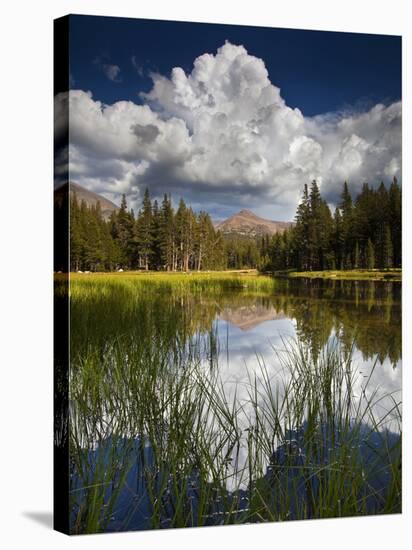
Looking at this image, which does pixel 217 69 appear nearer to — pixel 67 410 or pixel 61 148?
pixel 61 148

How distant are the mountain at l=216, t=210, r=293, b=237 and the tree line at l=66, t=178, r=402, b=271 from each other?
0.16 ft

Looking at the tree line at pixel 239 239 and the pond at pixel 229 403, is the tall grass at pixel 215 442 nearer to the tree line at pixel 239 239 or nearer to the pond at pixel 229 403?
the pond at pixel 229 403

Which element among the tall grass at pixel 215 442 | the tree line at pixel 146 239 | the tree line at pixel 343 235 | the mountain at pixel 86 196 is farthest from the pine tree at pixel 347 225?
the mountain at pixel 86 196

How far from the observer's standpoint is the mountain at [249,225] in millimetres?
7250

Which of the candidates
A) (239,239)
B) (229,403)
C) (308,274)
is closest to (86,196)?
(239,239)

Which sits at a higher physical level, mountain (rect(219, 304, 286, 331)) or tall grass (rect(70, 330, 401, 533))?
mountain (rect(219, 304, 286, 331))

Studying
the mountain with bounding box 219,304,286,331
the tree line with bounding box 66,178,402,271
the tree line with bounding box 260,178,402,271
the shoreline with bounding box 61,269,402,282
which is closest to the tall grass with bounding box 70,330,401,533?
the mountain with bounding box 219,304,286,331

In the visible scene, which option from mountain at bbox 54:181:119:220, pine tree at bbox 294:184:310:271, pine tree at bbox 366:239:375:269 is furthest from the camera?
pine tree at bbox 366:239:375:269

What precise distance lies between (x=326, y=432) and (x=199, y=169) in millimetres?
2282

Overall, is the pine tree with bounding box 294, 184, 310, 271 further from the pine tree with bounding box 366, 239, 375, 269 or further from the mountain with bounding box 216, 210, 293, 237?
the pine tree with bounding box 366, 239, 375, 269

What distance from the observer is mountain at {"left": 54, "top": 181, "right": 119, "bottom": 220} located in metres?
6.56

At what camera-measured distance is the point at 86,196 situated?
6.62 metres

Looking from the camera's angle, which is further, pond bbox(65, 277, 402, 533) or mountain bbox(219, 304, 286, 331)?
mountain bbox(219, 304, 286, 331)

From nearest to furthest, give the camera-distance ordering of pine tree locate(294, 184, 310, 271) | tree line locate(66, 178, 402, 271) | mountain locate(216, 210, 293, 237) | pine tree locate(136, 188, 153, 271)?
1. tree line locate(66, 178, 402, 271)
2. pine tree locate(136, 188, 153, 271)
3. mountain locate(216, 210, 293, 237)
4. pine tree locate(294, 184, 310, 271)
